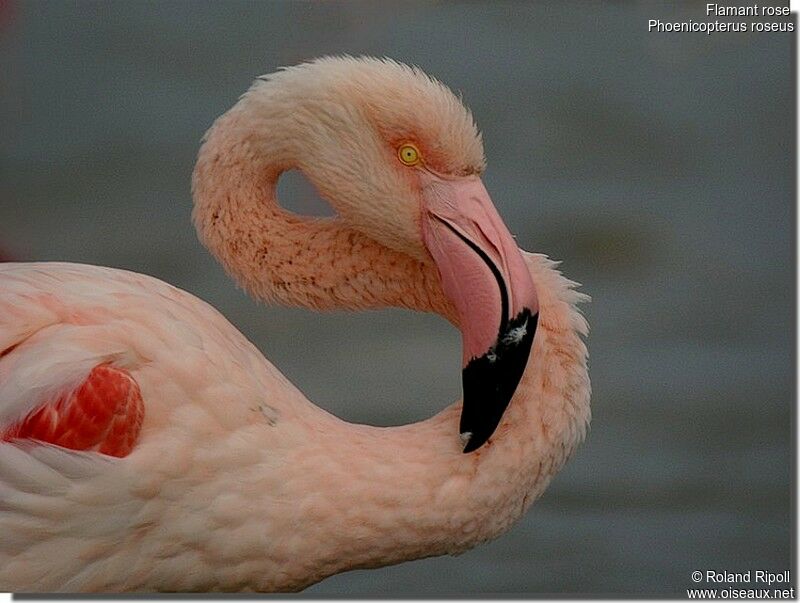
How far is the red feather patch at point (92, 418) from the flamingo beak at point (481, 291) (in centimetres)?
72

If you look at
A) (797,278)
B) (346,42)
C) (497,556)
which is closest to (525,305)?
(797,278)

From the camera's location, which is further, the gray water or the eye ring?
the gray water

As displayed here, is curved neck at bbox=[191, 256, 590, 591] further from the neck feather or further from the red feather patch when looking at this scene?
the red feather patch

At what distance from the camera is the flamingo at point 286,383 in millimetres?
2602

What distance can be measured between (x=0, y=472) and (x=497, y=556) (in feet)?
7.46

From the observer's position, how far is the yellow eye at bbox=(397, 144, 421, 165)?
2.86 meters

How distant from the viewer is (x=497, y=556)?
446cm

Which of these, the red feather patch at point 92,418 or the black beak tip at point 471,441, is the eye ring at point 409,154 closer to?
the black beak tip at point 471,441

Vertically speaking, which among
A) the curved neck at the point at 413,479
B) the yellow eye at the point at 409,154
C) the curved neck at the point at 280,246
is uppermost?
the yellow eye at the point at 409,154

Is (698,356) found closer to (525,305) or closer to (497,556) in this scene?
(497,556)

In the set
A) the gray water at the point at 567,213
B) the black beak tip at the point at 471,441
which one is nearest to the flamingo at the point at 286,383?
the black beak tip at the point at 471,441

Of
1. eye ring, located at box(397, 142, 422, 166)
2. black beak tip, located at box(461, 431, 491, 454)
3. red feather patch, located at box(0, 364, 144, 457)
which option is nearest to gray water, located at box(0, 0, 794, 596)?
eye ring, located at box(397, 142, 422, 166)

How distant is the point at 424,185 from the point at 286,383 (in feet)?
1.85

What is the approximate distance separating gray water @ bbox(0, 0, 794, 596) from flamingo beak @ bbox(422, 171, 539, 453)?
1.19 metres
